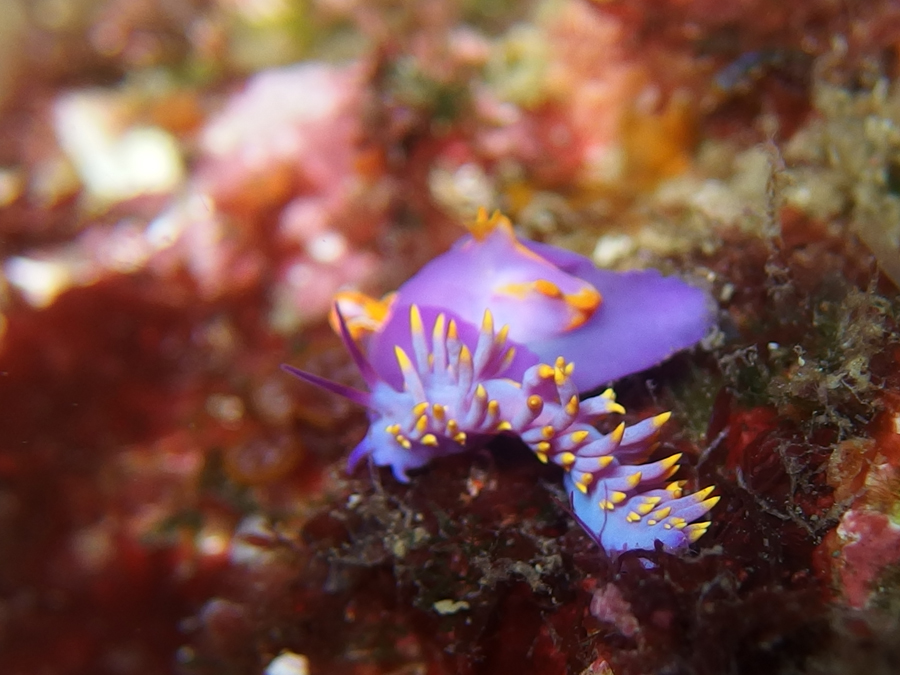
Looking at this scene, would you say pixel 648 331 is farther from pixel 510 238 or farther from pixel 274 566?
pixel 274 566

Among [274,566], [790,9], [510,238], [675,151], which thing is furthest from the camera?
[675,151]

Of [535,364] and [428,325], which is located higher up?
[428,325]

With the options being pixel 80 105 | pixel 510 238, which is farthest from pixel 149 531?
pixel 80 105

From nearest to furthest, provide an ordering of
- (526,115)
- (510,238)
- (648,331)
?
(648,331) < (510,238) < (526,115)

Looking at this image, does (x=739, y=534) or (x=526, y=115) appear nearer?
(x=739, y=534)

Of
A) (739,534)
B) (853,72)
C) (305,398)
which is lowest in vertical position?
(739,534)

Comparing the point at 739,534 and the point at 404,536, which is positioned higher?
A: the point at 404,536

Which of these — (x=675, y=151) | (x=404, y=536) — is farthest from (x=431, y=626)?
(x=675, y=151)
